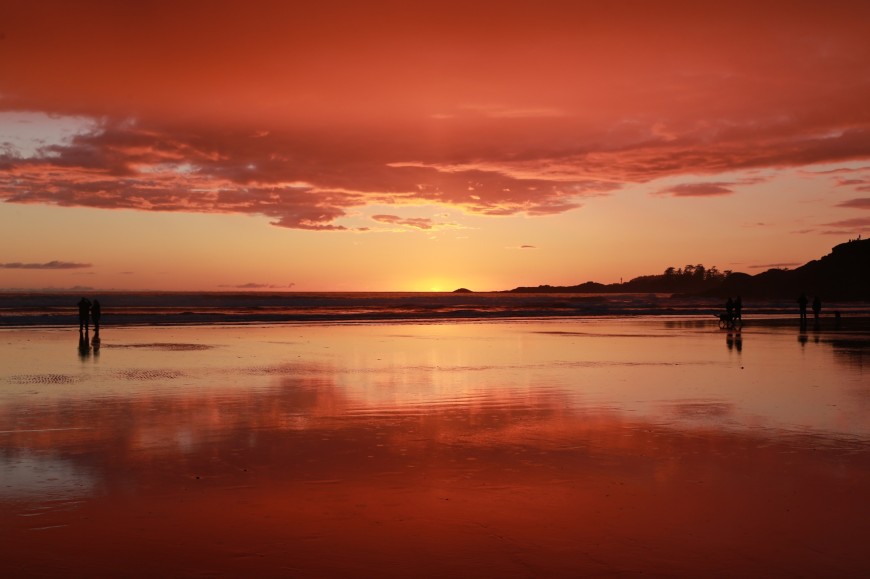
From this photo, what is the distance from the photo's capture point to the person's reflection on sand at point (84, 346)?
1084 inches

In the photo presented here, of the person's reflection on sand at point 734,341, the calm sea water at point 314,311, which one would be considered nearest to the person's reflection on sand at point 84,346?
the calm sea water at point 314,311

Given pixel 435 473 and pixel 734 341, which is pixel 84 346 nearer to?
pixel 435 473

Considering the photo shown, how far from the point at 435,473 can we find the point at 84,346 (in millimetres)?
25923

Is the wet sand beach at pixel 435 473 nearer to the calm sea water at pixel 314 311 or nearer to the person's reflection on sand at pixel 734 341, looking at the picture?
the person's reflection on sand at pixel 734 341

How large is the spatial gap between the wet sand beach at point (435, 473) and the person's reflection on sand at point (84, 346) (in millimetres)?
5976

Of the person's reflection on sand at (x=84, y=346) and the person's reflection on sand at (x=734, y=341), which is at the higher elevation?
the person's reflection on sand at (x=84, y=346)

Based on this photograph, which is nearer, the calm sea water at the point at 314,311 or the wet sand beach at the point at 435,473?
the wet sand beach at the point at 435,473

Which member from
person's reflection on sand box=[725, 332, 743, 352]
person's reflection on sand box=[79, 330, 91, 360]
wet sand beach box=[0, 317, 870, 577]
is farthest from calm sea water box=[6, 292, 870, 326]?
wet sand beach box=[0, 317, 870, 577]

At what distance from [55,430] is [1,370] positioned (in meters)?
11.1

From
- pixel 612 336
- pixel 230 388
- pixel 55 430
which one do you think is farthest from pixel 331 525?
pixel 612 336

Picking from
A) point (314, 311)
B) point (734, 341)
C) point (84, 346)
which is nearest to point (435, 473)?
point (84, 346)

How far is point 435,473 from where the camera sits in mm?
9992

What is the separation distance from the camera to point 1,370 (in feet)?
73.4

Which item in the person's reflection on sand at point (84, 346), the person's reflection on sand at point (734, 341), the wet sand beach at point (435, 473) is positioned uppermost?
the person's reflection on sand at point (84, 346)
